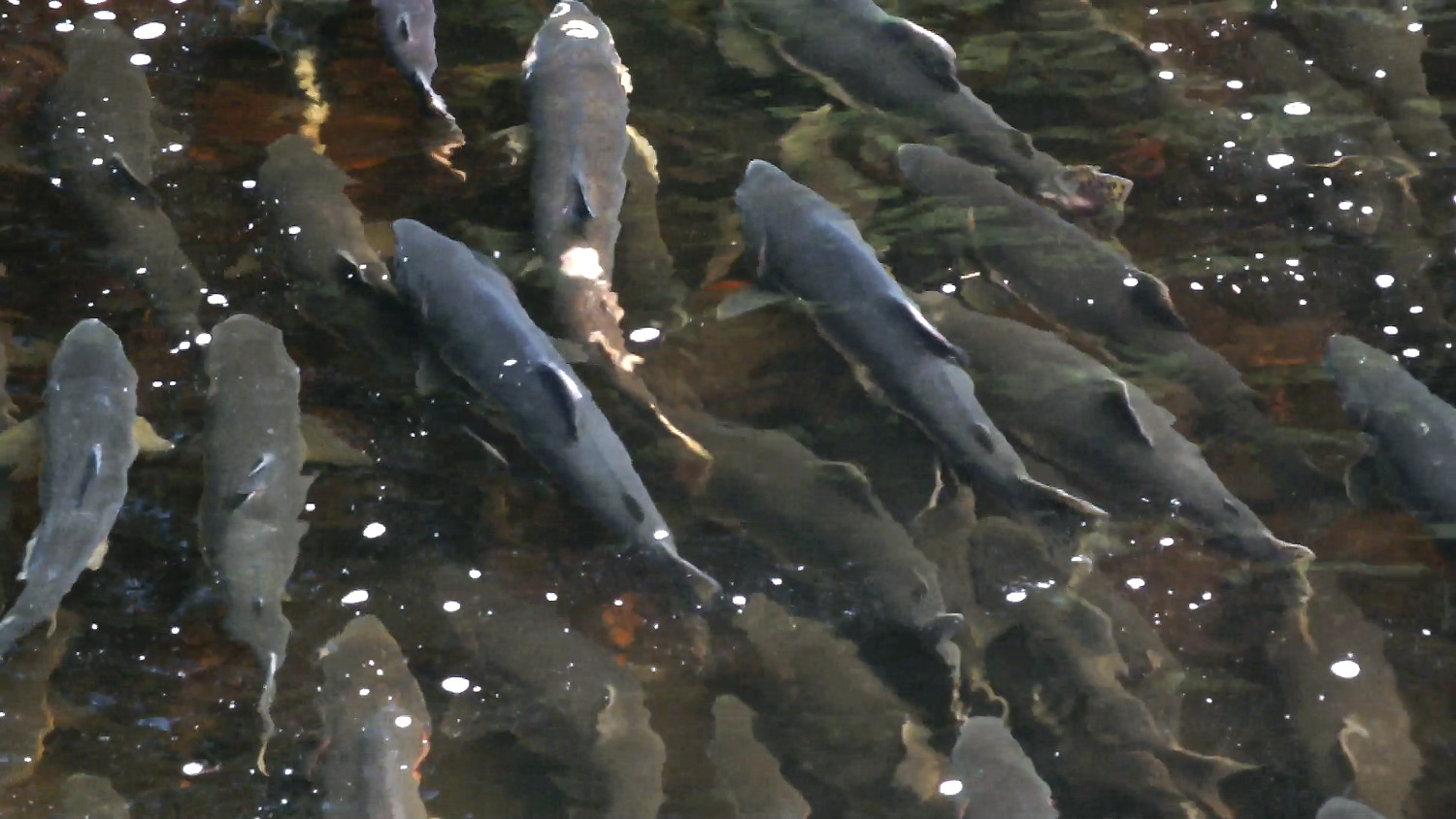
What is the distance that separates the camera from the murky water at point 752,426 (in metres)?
2.37

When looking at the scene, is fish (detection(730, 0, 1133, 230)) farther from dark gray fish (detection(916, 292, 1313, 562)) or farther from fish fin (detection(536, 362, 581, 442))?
fish fin (detection(536, 362, 581, 442))

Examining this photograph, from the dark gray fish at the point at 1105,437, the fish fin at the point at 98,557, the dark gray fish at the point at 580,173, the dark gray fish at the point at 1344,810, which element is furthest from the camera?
the dark gray fish at the point at 580,173

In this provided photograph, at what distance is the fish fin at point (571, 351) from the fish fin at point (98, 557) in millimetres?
917

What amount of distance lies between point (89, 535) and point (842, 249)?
5.13ft

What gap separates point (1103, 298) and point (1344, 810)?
4.00 ft

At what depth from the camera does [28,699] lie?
2383 millimetres

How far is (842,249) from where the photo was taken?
2998mm

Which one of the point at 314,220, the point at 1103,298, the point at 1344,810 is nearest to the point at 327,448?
the point at 314,220

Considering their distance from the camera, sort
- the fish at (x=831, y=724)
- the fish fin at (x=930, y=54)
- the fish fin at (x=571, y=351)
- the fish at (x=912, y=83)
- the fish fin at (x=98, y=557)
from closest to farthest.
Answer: the fish at (x=831, y=724)
the fish fin at (x=98, y=557)
the fish fin at (x=571, y=351)
the fish at (x=912, y=83)
the fish fin at (x=930, y=54)

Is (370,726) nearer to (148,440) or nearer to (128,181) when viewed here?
(148,440)

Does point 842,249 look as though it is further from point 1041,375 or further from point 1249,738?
point 1249,738

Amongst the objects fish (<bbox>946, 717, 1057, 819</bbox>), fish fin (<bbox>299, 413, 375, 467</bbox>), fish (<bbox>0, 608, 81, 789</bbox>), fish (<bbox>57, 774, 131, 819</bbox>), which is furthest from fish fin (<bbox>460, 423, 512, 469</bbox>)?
fish (<bbox>946, 717, 1057, 819</bbox>)

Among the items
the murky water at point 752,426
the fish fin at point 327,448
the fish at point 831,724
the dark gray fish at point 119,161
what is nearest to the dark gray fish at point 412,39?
the murky water at point 752,426

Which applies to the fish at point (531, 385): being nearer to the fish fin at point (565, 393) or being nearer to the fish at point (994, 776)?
the fish fin at point (565, 393)
